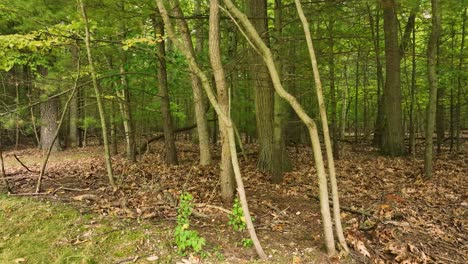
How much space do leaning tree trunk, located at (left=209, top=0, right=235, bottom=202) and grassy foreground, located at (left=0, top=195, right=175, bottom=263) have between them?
129 centimetres

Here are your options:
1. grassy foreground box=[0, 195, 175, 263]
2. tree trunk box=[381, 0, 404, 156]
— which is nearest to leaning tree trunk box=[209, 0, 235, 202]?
grassy foreground box=[0, 195, 175, 263]

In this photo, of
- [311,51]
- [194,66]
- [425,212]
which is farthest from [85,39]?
[425,212]

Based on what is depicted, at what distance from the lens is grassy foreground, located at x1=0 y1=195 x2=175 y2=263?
12.1ft

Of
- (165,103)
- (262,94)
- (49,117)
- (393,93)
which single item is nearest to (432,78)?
(393,93)

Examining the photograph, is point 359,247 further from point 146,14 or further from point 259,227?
point 146,14

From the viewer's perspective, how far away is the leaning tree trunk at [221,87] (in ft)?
13.9

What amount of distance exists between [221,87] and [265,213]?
7.16 ft

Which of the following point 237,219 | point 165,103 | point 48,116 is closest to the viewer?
point 237,219

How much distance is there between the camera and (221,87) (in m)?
4.21

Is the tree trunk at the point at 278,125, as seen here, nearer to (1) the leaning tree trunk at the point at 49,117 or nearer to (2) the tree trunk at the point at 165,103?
(2) the tree trunk at the point at 165,103

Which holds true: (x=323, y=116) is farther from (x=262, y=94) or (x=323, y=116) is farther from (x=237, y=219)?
(x=262, y=94)

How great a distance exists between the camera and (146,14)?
6.41 m

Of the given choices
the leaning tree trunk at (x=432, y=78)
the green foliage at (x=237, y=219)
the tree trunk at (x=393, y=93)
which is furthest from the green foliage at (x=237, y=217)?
the tree trunk at (x=393, y=93)

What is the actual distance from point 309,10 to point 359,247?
17.0 feet
